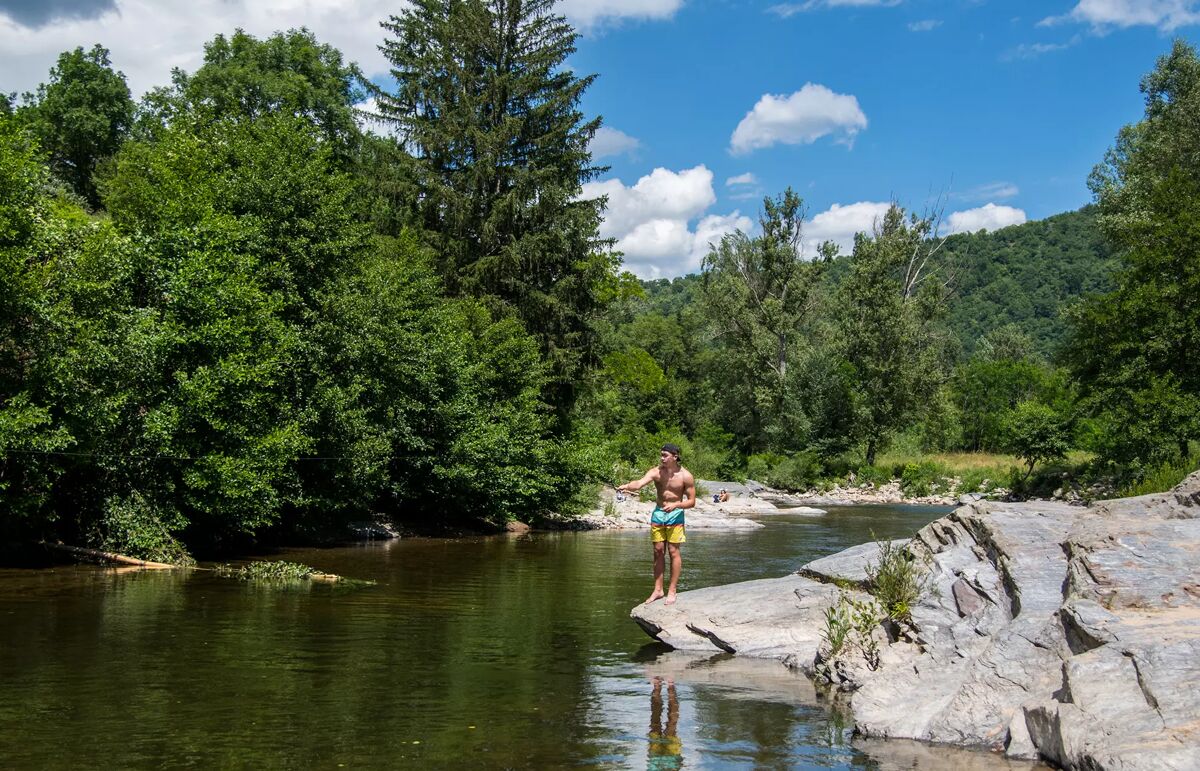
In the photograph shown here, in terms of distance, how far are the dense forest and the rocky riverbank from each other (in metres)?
11.5

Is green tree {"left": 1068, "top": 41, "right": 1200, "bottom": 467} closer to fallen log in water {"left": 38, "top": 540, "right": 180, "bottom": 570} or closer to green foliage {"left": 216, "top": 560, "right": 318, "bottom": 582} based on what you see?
green foliage {"left": 216, "top": 560, "right": 318, "bottom": 582}

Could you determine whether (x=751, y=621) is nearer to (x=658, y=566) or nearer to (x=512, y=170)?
(x=658, y=566)

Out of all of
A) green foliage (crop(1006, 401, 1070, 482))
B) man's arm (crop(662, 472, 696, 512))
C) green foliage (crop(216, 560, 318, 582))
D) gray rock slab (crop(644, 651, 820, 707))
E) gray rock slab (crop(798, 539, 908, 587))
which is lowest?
gray rock slab (crop(644, 651, 820, 707))

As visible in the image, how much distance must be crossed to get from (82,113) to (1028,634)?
5732cm

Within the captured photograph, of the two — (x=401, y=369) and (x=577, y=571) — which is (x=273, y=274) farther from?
(x=577, y=571)

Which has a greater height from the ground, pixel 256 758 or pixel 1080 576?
pixel 1080 576

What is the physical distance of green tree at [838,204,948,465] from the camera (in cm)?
6081

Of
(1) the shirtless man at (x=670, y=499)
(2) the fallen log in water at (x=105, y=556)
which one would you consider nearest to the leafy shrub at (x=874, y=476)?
(2) the fallen log in water at (x=105, y=556)

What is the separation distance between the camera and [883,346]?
61.4 metres

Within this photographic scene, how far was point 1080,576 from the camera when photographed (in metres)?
8.10

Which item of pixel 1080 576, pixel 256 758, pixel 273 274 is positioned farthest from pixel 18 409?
pixel 1080 576

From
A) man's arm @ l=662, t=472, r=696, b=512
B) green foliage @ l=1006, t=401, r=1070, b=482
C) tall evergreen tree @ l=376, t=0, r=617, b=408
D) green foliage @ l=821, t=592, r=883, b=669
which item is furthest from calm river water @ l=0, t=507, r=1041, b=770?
green foliage @ l=1006, t=401, r=1070, b=482

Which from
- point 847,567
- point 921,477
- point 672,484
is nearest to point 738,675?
point 672,484

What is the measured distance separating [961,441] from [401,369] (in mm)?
56725
